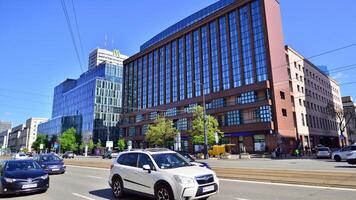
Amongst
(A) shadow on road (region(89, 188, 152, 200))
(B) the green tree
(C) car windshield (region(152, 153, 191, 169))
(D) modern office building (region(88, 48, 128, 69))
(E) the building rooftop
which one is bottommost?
(A) shadow on road (region(89, 188, 152, 200))

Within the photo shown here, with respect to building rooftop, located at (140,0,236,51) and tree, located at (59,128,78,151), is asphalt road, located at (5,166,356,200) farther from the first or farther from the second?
tree, located at (59,128,78,151)

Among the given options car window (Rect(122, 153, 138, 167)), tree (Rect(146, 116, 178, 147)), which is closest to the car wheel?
car window (Rect(122, 153, 138, 167))

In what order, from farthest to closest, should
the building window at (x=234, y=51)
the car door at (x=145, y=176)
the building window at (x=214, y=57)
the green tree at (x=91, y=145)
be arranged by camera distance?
1. the green tree at (x=91, y=145)
2. the building window at (x=214, y=57)
3. the building window at (x=234, y=51)
4. the car door at (x=145, y=176)

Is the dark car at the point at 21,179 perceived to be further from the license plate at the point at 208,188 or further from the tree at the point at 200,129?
the tree at the point at 200,129

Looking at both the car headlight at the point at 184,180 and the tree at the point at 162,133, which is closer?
the car headlight at the point at 184,180

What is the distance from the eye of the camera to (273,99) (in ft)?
167

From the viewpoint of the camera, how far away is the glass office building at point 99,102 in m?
96.9

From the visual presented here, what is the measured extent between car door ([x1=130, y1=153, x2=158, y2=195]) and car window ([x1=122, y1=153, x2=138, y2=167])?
25cm

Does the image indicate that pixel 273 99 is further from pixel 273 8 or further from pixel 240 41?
pixel 273 8

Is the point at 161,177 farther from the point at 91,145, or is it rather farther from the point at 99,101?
the point at 99,101

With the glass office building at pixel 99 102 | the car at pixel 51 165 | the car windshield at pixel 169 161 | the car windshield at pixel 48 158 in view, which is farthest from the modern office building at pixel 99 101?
the car windshield at pixel 169 161

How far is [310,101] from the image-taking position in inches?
2744

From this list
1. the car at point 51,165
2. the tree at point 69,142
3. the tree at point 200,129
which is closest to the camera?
the car at point 51,165

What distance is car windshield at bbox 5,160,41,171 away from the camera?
38.1 feet
